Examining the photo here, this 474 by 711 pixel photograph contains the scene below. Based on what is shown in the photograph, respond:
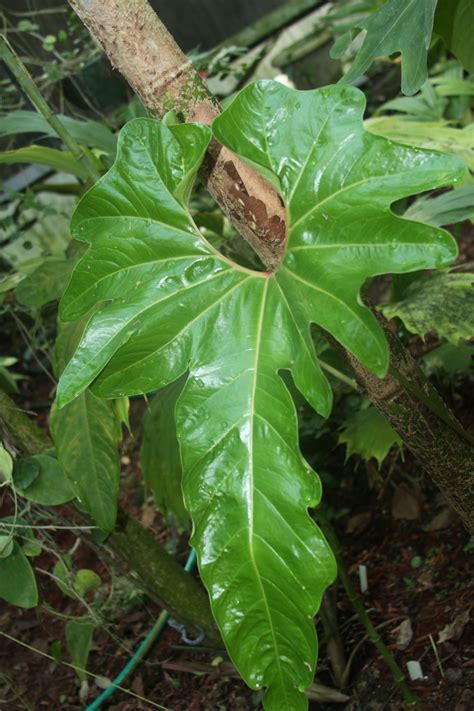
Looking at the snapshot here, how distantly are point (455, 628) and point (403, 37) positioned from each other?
102cm

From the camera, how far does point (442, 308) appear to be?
4.88 feet

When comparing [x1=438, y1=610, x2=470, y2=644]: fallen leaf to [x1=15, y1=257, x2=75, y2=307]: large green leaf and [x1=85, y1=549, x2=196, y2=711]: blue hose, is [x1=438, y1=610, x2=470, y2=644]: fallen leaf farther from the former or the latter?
[x1=15, y1=257, x2=75, y2=307]: large green leaf

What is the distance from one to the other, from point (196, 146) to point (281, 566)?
0.46 m

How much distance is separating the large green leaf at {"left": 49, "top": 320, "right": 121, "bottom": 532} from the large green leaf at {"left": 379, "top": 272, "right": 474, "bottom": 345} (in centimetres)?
59

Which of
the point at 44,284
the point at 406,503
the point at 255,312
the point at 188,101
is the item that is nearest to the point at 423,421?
the point at 255,312

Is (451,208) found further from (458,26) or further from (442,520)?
(442,520)

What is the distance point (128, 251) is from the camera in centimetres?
90

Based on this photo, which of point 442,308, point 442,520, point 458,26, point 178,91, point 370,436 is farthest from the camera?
point 442,520

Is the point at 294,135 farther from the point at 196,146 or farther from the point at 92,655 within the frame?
the point at 92,655

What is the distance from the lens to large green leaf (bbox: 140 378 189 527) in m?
1.50

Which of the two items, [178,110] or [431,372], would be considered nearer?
[178,110]

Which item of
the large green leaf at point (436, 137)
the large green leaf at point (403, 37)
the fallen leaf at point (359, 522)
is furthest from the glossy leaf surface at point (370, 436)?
the large green leaf at point (403, 37)

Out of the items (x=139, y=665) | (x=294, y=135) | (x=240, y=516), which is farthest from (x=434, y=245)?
(x=139, y=665)

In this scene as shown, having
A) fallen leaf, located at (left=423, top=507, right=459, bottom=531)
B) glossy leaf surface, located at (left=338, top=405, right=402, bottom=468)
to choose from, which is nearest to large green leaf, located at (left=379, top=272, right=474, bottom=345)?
glossy leaf surface, located at (left=338, top=405, right=402, bottom=468)
